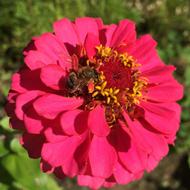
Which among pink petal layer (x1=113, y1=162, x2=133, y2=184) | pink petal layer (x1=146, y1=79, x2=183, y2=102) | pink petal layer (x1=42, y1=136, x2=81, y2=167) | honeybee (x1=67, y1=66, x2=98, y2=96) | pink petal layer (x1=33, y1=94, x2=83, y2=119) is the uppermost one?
honeybee (x1=67, y1=66, x2=98, y2=96)

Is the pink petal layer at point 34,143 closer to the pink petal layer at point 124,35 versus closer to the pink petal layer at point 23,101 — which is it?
the pink petal layer at point 23,101

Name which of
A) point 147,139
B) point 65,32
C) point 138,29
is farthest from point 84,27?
point 138,29

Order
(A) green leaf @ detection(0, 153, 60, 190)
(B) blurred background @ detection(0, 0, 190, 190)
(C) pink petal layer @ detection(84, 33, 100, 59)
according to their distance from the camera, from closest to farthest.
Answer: (C) pink petal layer @ detection(84, 33, 100, 59) < (A) green leaf @ detection(0, 153, 60, 190) < (B) blurred background @ detection(0, 0, 190, 190)

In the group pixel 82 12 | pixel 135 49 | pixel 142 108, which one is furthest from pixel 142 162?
pixel 82 12

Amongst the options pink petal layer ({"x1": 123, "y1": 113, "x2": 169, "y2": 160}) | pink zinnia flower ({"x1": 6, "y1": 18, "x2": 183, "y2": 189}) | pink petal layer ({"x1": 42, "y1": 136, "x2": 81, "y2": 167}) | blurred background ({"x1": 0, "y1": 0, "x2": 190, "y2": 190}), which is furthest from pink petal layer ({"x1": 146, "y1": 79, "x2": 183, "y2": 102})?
blurred background ({"x1": 0, "y1": 0, "x2": 190, "y2": 190})

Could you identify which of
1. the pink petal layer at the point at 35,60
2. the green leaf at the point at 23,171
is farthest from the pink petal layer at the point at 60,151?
the green leaf at the point at 23,171

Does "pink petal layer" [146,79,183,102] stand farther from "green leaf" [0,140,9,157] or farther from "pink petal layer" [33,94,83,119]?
"green leaf" [0,140,9,157]

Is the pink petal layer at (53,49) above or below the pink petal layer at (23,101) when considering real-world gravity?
above

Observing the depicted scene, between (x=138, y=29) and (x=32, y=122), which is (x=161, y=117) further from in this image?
(x=138, y=29)
